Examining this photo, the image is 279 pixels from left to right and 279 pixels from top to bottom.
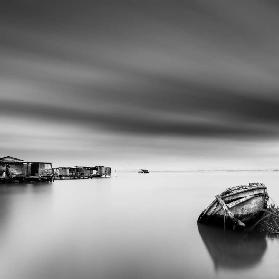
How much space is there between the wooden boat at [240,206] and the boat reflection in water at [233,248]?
736 mm

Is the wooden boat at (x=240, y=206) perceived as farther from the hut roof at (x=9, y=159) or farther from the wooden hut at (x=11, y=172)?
the wooden hut at (x=11, y=172)

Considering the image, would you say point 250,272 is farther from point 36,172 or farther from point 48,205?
point 36,172

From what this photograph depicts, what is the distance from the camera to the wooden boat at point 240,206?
18469 millimetres

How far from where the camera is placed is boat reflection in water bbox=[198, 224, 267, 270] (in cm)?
1317

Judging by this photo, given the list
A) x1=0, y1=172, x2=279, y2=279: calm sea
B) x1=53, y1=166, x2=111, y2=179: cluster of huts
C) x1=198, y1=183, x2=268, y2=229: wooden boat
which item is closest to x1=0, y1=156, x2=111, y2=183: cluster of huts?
x1=53, y1=166, x2=111, y2=179: cluster of huts

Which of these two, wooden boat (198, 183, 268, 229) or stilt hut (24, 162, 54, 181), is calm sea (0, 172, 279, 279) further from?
stilt hut (24, 162, 54, 181)

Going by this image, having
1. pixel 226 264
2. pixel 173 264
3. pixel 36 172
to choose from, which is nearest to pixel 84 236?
pixel 173 264

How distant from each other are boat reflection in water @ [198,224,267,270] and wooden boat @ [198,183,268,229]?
74 centimetres

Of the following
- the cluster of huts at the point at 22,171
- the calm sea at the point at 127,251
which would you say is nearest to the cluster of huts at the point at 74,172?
the cluster of huts at the point at 22,171

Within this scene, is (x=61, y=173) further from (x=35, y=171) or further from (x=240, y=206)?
(x=240, y=206)

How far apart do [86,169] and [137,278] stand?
318 ft

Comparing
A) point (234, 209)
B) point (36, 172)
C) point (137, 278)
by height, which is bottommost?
point (137, 278)

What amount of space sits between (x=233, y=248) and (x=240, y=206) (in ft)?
10.9

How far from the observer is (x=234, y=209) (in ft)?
60.4
